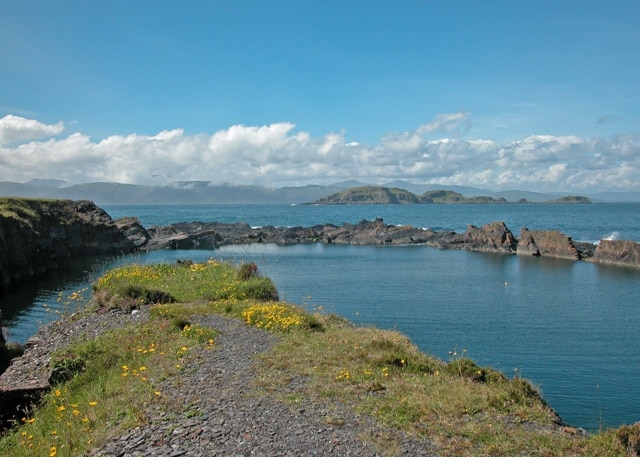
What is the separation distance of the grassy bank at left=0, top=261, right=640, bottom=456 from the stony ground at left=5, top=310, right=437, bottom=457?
0.71 ft

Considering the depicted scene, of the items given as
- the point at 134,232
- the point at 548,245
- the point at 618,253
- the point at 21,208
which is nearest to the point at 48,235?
the point at 21,208

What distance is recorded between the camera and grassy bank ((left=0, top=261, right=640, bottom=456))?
1006 centimetres

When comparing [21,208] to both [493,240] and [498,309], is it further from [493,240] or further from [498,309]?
[493,240]

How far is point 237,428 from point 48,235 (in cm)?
6390

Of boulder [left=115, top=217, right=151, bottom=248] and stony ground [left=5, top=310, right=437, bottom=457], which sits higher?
stony ground [left=5, top=310, right=437, bottom=457]

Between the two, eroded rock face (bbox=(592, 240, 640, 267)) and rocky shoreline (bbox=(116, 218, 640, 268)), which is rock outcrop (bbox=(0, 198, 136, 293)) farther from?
eroded rock face (bbox=(592, 240, 640, 267))

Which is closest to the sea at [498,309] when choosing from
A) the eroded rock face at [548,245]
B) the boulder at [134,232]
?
the eroded rock face at [548,245]

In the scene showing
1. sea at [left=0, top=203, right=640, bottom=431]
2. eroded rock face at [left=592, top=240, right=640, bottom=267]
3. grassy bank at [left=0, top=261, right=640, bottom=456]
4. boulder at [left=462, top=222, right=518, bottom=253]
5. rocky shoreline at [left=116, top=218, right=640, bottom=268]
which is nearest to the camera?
grassy bank at [left=0, top=261, right=640, bottom=456]

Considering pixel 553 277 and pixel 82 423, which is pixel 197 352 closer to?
pixel 82 423

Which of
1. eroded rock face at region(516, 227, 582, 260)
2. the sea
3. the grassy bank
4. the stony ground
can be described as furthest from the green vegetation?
eroded rock face at region(516, 227, 582, 260)

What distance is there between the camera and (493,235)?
81.5m

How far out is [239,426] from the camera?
10289 millimetres

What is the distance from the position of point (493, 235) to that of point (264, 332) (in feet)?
226

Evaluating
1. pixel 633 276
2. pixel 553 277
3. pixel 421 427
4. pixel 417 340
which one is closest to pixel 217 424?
pixel 421 427
